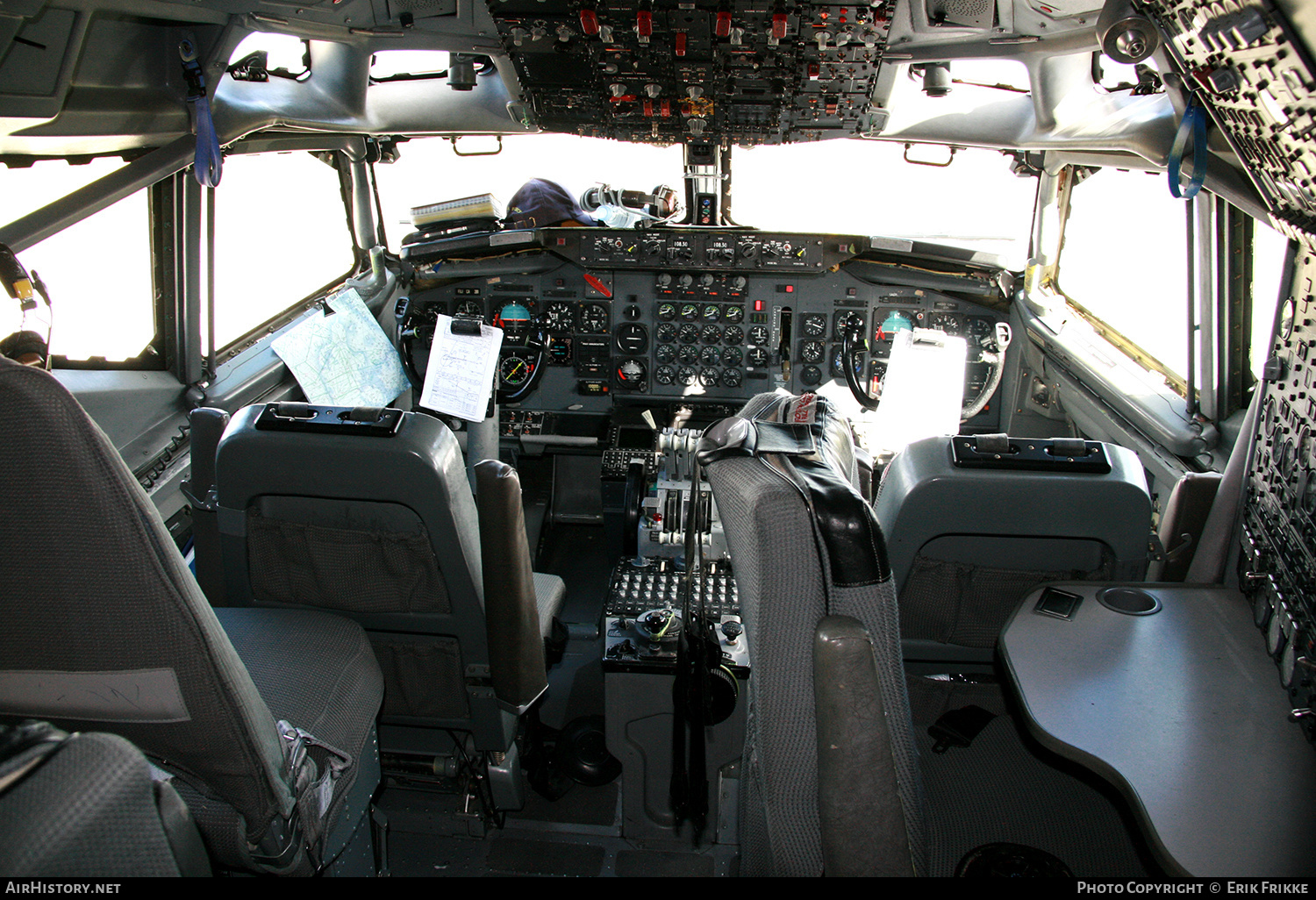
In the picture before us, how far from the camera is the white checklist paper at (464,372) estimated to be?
11.5 ft

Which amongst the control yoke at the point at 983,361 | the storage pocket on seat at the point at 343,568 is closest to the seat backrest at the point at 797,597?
the storage pocket on seat at the point at 343,568

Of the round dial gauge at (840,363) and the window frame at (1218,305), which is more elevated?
the window frame at (1218,305)

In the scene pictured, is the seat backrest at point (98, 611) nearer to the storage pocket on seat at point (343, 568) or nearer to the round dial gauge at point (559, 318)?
the storage pocket on seat at point (343, 568)

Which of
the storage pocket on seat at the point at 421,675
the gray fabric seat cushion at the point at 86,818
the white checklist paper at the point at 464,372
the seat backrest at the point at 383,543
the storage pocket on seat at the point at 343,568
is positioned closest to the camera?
the gray fabric seat cushion at the point at 86,818

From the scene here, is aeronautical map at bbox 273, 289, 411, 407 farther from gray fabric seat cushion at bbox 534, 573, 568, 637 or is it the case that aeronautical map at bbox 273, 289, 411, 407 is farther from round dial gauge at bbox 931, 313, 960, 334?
round dial gauge at bbox 931, 313, 960, 334

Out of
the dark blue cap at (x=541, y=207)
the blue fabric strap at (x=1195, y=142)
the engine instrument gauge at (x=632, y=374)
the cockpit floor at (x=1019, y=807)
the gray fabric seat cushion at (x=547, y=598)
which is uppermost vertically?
the blue fabric strap at (x=1195, y=142)

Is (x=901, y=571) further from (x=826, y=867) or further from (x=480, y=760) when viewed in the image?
(x=480, y=760)

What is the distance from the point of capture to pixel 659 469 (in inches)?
139

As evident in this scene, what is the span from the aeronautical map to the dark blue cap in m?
0.91

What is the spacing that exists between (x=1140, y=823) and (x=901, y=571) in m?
0.68

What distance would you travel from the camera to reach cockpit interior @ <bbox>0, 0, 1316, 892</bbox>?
98cm

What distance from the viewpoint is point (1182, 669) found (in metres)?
1.34

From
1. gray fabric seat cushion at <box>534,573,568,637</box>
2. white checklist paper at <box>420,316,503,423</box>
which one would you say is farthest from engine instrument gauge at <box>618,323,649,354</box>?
gray fabric seat cushion at <box>534,573,568,637</box>

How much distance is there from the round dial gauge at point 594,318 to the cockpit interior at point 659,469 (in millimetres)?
24
